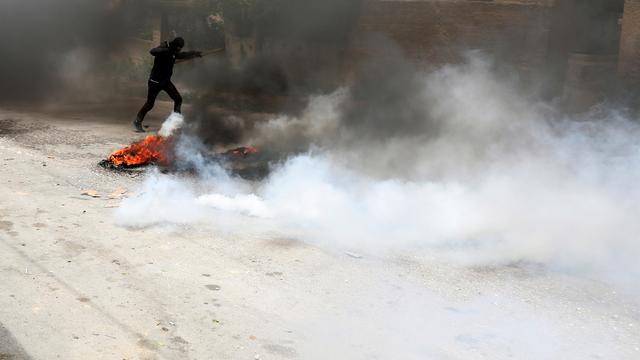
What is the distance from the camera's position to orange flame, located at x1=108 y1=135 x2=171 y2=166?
299 inches

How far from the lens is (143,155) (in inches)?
302

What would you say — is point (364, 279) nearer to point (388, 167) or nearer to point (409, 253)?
point (409, 253)

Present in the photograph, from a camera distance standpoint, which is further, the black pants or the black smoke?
the black smoke

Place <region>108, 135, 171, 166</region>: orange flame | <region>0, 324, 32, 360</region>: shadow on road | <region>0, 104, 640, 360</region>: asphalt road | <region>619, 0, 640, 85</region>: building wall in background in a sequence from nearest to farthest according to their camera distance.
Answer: <region>0, 324, 32, 360</region>: shadow on road
<region>0, 104, 640, 360</region>: asphalt road
<region>108, 135, 171, 166</region>: orange flame
<region>619, 0, 640, 85</region>: building wall in background

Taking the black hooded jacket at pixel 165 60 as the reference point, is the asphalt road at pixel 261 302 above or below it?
below

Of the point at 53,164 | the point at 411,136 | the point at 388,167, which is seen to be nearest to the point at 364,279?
the point at 388,167

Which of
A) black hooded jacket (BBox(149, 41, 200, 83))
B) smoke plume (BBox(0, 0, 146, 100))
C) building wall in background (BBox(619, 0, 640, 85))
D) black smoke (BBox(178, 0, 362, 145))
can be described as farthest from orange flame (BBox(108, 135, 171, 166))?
smoke plume (BBox(0, 0, 146, 100))

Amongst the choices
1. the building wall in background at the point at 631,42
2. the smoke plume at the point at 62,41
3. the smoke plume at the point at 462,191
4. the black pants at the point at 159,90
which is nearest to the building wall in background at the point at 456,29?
the building wall in background at the point at 631,42

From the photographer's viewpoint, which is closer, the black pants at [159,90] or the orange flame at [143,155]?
the orange flame at [143,155]

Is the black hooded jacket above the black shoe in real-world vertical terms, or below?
above

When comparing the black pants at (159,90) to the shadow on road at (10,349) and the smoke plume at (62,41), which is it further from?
the shadow on road at (10,349)

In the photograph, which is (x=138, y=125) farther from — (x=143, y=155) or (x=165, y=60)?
(x=143, y=155)

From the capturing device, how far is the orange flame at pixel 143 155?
24.9 ft

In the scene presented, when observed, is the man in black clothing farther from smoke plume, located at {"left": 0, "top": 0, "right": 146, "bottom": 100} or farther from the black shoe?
smoke plume, located at {"left": 0, "top": 0, "right": 146, "bottom": 100}
